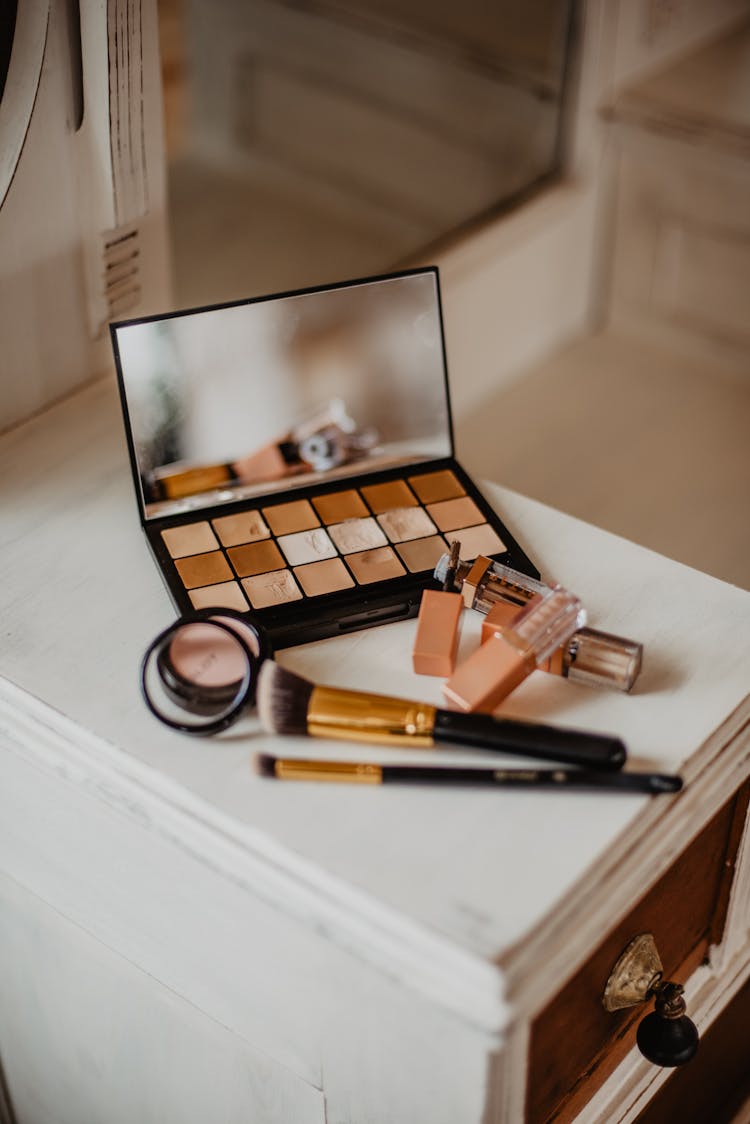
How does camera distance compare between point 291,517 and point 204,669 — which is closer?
point 204,669

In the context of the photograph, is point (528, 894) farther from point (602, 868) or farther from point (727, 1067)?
point (727, 1067)

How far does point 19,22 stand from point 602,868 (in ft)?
1.97

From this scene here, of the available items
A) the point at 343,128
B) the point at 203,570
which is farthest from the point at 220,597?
the point at 343,128

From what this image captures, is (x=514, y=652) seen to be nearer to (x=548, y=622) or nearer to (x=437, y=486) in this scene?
(x=548, y=622)

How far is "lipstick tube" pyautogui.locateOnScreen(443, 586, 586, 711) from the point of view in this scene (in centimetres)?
61

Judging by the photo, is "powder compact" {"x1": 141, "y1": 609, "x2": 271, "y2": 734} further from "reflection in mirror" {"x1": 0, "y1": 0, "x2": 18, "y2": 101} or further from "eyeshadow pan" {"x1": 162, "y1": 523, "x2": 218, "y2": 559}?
"reflection in mirror" {"x1": 0, "y1": 0, "x2": 18, "y2": 101}

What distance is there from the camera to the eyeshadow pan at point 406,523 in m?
0.72

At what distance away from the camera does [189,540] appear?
710 mm

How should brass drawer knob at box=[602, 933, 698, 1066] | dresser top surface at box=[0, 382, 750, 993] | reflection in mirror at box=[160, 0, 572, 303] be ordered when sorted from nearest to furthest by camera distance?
dresser top surface at box=[0, 382, 750, 993] → brass drawer knob at box=[602, 933, 698, 1066] → reflection in mirror at box=[160, 0, 572, 303]

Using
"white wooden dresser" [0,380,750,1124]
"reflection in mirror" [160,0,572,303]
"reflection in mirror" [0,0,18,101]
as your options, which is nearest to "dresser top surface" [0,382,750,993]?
"white wooden dresser" [0,380,750,1124]

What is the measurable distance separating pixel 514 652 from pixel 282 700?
0.12m

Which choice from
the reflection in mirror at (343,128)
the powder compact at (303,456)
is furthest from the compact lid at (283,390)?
the reflection in mirror at (343,128)

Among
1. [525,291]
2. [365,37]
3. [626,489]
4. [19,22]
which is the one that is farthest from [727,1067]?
[365,37]

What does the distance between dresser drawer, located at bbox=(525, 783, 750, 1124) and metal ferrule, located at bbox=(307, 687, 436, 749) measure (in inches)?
5.8
